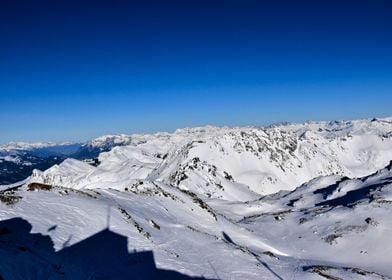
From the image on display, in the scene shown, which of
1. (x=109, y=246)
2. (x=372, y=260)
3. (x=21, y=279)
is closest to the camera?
(x=21, y=279)

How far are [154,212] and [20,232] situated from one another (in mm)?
26104

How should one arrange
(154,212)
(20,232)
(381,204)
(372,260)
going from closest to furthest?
(20,232), (154,212), (372,260), (381,204)

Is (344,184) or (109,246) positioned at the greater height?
(109,246)

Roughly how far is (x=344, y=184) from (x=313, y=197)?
11.6 metres

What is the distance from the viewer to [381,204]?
8769cm

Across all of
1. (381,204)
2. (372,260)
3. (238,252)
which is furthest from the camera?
(381,204)

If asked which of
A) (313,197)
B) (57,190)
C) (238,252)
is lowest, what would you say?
(313,197)

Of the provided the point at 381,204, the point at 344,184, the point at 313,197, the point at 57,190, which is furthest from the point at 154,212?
the point at 344,184

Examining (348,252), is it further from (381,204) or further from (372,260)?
(381,204)

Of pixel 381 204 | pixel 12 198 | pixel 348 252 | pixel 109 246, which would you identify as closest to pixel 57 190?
pixel 12 198

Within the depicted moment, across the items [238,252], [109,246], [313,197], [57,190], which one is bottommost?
[313,197]

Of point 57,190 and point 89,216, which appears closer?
point 89,216

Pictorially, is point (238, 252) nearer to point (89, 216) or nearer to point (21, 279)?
point (89, 216)

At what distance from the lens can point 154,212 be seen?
58875 millimetres
